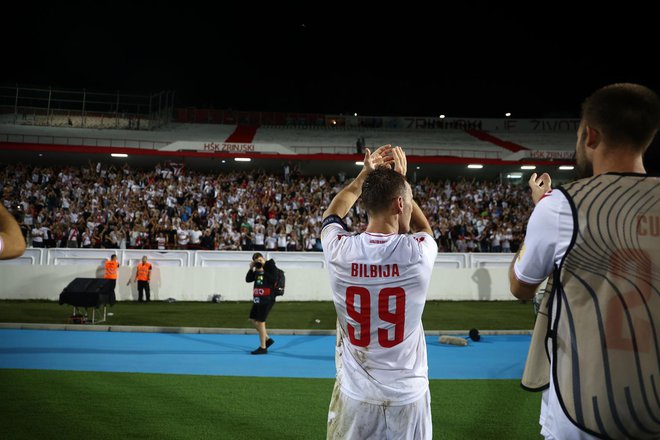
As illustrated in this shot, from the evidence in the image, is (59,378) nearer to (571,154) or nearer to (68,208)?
(68,208)

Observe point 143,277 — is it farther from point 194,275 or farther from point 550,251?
point 550,251

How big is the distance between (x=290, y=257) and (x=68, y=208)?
513 inches

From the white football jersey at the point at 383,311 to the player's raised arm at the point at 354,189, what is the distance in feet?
1.04

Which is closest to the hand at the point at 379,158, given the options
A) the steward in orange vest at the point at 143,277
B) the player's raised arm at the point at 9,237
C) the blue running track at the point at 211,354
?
the player's raised arm at the point at 9,237

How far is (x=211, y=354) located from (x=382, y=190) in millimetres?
9490

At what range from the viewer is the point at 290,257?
23000 millimetres

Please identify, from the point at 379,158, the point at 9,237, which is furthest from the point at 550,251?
the point at 9,237

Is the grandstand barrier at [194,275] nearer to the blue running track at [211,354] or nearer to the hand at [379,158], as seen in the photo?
the blue running track at [211,354]

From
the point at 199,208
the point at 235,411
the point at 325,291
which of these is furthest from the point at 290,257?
the point at 235,411

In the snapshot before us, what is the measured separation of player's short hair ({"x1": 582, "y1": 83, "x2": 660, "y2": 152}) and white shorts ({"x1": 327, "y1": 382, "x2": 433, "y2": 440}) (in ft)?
5.56

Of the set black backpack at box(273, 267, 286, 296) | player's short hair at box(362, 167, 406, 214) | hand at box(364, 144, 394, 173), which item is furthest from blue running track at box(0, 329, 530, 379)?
player's short hair at box(362, 167, 406, 214)

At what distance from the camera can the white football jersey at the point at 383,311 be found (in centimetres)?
282

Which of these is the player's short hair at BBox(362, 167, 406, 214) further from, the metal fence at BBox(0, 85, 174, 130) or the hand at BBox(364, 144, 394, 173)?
the metal fence at BBox(0, 85, 174, 130)

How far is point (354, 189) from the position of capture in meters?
3.29
